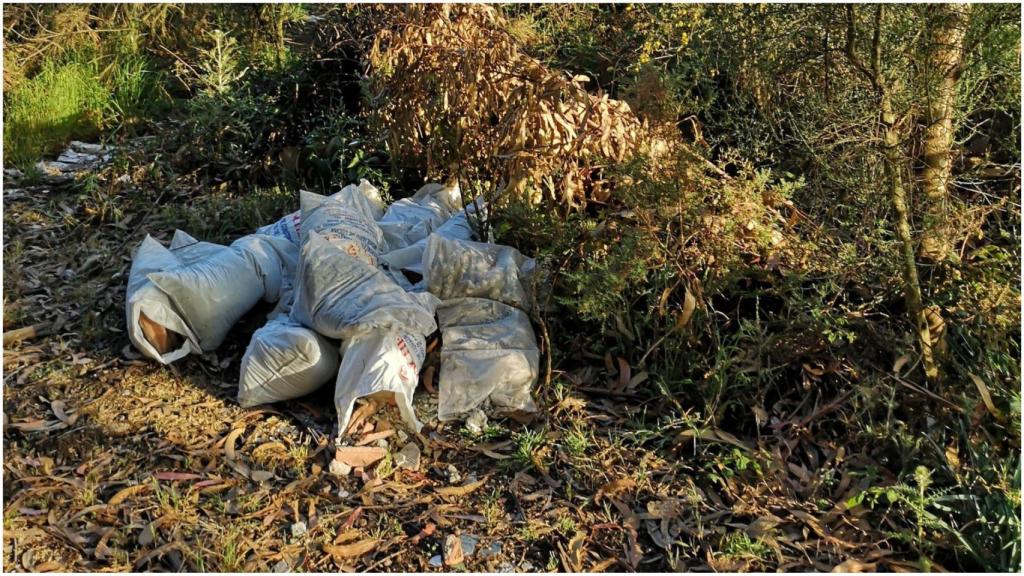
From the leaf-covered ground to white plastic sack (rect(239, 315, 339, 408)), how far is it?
0.23 feet

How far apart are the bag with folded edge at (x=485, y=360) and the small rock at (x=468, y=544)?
1.84ft

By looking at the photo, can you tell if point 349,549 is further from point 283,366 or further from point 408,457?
point 283,366

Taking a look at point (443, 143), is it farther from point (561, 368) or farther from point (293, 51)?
point (293, 51)

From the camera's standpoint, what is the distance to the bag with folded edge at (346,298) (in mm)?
2990

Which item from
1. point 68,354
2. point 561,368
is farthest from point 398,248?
point 68,354

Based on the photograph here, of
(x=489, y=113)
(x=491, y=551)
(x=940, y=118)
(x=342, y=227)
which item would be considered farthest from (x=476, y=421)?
(x=940, y=118)

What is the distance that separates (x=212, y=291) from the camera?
3273mm

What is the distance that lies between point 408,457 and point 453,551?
0.46 metres

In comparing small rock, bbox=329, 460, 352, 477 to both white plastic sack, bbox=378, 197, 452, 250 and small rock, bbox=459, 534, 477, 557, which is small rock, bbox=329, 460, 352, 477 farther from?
white plastic sack, bbox=378, 197, 452, 250

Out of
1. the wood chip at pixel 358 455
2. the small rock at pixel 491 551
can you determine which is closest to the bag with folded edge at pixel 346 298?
the wood chip at pixel 358 455

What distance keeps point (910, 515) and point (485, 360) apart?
1.38 meters

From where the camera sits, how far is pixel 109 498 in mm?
2629

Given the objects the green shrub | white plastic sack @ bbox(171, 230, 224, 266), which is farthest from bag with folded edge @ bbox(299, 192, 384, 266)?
the green shrub

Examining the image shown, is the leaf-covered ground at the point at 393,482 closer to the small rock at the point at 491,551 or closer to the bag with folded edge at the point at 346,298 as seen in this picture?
the small rock at the point at 491,551
